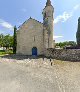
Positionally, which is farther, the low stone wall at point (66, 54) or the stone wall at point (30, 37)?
the stone wall at point (30, 37)

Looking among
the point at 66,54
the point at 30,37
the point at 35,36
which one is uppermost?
the point at 35,36

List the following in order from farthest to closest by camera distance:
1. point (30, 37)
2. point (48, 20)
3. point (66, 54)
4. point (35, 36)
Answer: point (48, 20) → point (30, 37) → point (35, 36) → point (66, 54)

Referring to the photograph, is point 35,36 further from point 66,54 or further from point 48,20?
point 66,54

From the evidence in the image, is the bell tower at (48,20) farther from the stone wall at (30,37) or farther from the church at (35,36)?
the stone wall at (30,37)

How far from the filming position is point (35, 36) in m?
38.9

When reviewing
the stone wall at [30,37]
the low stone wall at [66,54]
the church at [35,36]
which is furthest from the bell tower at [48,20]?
the low stone wall at [66,54]

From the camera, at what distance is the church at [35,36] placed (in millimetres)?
38312

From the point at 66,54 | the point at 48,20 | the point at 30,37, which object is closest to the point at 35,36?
the point at 30,37

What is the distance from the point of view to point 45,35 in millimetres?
38062

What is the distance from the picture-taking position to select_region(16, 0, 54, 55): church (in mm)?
38312

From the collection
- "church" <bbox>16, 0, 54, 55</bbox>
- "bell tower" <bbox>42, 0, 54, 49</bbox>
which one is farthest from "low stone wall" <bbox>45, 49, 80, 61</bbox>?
"bell tower" <bbox>42, 0, 54, 49</bbox>

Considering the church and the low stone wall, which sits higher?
the church

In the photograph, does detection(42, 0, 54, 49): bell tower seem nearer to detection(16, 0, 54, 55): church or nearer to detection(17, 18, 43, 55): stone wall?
detection(16, 0, 54, 55): church

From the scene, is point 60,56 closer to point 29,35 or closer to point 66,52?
point 66,52
